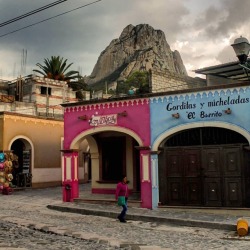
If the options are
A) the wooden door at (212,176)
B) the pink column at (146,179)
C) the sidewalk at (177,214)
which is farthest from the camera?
the pink column at (146,179)

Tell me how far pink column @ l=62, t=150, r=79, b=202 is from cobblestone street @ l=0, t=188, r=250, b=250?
2082mm

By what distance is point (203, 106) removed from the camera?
14.0 meters

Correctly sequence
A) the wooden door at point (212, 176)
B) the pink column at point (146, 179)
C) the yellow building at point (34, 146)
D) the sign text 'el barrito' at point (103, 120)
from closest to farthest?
the wooden door at point (212, 176) < the pink column at point (146, 179) < the sign text 'el barrito' at point (103, 120) < the yellow building at point (34, 146)

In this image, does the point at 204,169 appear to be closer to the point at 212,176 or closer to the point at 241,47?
the point at 212,176

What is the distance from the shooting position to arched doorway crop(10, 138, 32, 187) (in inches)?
938

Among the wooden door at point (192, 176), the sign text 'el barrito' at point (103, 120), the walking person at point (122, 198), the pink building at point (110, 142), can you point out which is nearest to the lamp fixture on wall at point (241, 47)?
the wooden door at point (192, 176)

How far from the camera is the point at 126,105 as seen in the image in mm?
15672

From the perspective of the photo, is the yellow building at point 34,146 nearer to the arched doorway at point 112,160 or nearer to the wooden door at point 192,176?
the arched doorway at point 112,160

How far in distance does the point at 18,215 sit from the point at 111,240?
5.94 meters

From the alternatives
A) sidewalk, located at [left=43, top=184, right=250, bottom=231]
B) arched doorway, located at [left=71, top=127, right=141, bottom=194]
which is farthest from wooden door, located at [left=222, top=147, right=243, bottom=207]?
arched doorway, located at [left=71, top=127, right=141, bottom=194]

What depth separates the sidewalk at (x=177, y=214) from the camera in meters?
11.8

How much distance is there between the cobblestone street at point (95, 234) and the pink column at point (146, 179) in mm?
2006

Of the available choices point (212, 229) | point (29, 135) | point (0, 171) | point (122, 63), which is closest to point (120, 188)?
point (212, 229)

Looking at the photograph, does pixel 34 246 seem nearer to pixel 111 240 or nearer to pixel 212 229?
pixel 111 240
